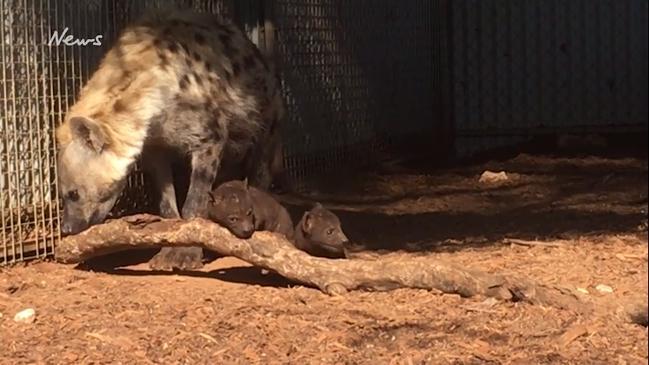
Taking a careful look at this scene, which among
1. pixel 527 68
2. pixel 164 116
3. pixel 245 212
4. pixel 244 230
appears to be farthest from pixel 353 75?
pixel 244 230

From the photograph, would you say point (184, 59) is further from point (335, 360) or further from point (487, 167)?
point (487, 167)

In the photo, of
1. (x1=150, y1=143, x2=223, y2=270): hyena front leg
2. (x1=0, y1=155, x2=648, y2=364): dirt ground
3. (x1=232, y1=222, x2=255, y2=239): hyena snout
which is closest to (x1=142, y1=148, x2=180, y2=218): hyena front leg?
(x1=150, y1=143, x2=223, y2=270): hyena front leg

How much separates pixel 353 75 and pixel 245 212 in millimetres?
4231

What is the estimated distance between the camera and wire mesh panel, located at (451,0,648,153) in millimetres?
10555

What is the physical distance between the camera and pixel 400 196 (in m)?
8.26

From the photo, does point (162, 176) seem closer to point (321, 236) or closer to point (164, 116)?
point (164, 116)

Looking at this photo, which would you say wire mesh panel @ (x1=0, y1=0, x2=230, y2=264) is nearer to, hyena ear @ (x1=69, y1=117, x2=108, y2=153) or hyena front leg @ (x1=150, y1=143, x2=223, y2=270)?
hyena ear @ (x1=69, y1=117, x2=108, y2=153)

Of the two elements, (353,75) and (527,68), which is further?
(527,68)

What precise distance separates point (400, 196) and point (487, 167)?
162cm

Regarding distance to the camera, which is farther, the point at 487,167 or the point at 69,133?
the point at 487,167

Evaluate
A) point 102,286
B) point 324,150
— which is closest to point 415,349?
point 102,286

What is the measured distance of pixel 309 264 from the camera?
16.1ft

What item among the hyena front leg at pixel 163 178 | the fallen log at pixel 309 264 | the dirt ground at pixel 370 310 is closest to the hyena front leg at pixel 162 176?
the hyena front leg at pixel 163 178

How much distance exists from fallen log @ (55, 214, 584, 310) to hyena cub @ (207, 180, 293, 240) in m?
0.07
